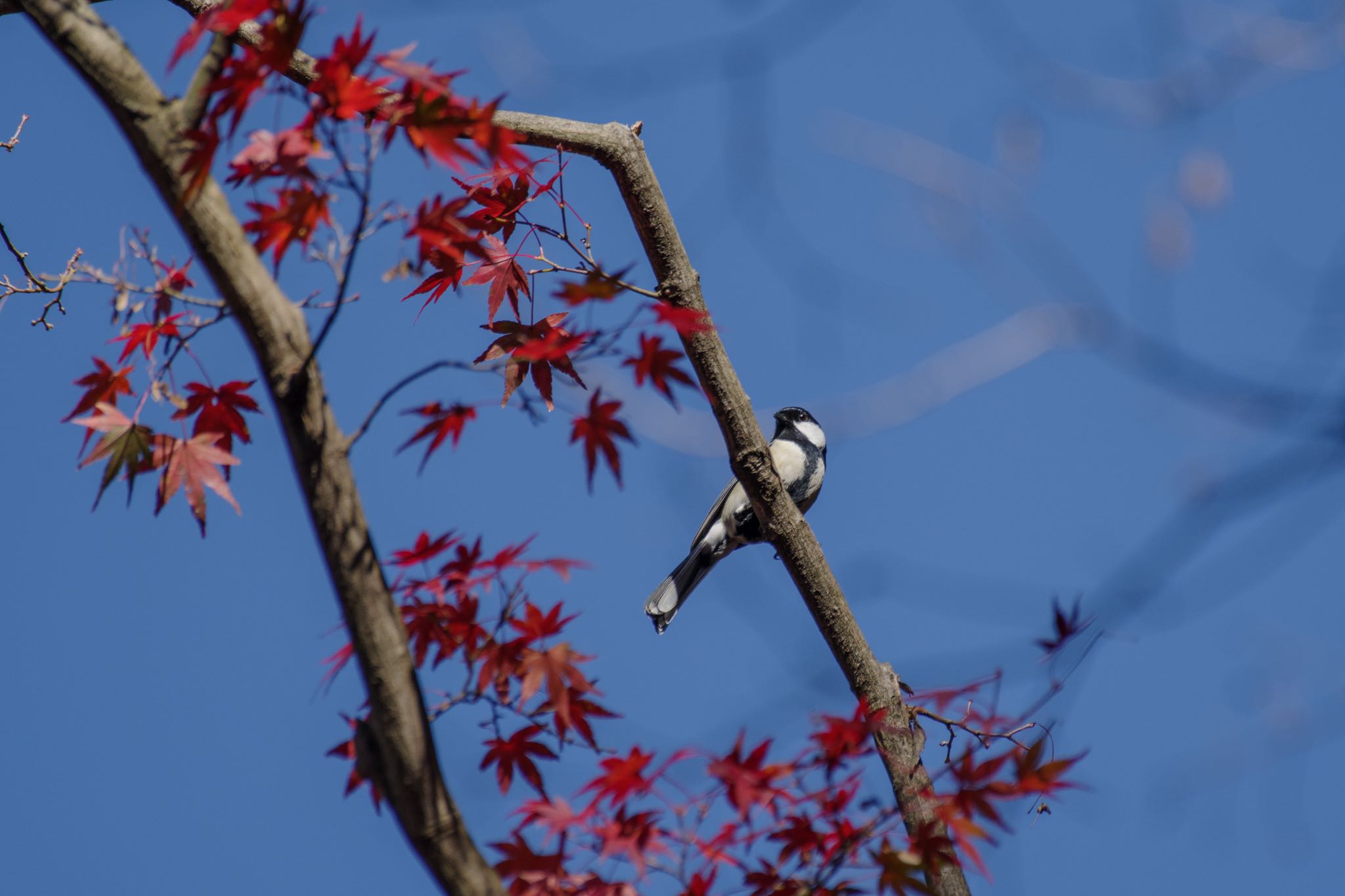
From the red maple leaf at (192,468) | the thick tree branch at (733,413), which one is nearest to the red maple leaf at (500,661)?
the red maple leaf at (192,468)

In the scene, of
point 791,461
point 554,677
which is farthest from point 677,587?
point 554,677

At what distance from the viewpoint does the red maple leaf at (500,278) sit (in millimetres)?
2535

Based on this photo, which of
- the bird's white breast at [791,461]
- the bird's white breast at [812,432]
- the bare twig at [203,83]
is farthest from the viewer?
the bird's white breast at [812,432]

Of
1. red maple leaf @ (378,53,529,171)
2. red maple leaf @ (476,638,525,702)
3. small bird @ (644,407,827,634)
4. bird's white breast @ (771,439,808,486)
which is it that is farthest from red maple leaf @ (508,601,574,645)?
bird's white breast @ (771,439,808,486)

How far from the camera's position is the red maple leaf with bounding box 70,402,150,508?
1864 millimetres

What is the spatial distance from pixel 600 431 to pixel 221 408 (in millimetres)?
742

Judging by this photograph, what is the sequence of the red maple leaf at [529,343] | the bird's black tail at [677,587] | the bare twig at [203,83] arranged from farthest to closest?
the bird's black tail at [677,587], the red maple leaf at [529,343], the bare twig at [203,83]

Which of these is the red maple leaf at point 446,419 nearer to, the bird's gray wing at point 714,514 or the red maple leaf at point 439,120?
the red maple leaf at point 439,120

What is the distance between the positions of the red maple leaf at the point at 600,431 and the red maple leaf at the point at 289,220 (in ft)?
2.15

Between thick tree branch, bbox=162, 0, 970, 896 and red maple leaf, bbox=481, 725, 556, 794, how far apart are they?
3.14 feet

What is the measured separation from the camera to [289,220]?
1737 mm

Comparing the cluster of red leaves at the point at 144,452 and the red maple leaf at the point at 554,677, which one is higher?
the cluster of red leaves at the point at 144,452

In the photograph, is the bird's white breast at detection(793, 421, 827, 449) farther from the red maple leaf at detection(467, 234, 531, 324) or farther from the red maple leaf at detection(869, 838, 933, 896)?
the red maple leaf at detection(869, 838, 933, 896)

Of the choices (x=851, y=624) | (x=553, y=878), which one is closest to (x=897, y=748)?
(x=851, y=624)
